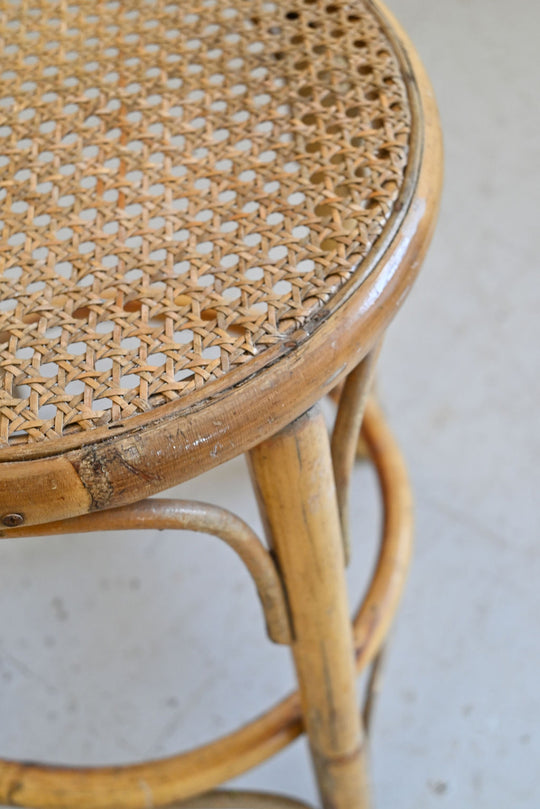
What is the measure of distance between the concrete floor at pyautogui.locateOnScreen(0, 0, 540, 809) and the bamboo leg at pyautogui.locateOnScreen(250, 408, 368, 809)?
0.18 m

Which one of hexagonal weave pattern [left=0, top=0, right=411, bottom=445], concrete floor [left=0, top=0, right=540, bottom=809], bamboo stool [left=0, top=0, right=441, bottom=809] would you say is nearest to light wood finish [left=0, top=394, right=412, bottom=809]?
bamboo stool [left=0, top=0, right=441, bottom=809]

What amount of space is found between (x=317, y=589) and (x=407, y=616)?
452 millimetres

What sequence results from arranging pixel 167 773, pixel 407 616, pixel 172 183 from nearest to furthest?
1. pixel 172 183
2. pixel 167 773
3. pixel 407 616

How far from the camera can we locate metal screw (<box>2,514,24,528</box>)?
41cm

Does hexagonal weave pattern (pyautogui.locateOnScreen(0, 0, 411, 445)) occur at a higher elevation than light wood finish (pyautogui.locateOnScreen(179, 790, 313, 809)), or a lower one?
higher

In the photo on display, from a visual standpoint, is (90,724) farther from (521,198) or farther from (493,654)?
(521,198)

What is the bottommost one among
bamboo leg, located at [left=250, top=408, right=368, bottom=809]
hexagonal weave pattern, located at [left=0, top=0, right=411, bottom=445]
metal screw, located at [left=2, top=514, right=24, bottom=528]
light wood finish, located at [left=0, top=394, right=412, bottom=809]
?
light wood finish, located at [left=0, top=394, right=412, bottom=809]

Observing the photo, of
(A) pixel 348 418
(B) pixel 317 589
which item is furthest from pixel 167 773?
(A) pixel 348 418

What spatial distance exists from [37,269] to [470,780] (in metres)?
0.70

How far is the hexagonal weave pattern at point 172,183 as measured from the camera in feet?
1.47

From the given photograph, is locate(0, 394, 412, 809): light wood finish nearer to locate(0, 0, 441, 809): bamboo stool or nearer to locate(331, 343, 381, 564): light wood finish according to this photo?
locate(0, 0, 441, 809): bamboo stool

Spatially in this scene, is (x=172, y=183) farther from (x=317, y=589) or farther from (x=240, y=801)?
(x=240, y=801)

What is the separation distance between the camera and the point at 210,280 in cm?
49

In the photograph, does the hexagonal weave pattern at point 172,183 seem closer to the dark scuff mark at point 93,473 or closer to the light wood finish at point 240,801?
the dark scuff mark at point 93,473
